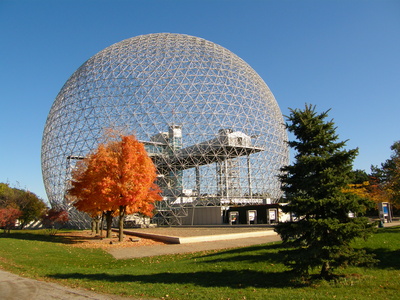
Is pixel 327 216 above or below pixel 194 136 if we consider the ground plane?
below

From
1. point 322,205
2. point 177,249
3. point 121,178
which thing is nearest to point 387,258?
point 322,205

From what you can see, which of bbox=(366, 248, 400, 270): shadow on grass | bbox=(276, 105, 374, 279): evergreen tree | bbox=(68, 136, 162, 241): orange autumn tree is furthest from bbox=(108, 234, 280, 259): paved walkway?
bbox=(276, 105, 374, 279): evergreen tree

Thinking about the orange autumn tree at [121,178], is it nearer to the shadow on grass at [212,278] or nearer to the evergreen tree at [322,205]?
the shadow on grass at [212,278]

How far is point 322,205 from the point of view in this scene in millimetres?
8016

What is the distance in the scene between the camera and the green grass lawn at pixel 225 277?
7.43m

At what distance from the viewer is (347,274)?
346 inches

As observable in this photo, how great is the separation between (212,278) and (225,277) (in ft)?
1.23

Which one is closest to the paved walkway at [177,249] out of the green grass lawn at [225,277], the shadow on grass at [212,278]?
the green grass lawn at [225,277]

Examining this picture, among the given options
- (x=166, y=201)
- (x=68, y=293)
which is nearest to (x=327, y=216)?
(x=68, y=293)

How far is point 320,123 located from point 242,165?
92.1 ft

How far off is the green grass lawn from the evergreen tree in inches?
25.1

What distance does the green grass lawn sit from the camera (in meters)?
7.43

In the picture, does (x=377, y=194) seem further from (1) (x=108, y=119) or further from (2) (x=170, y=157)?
(1) (x=108, y=119)

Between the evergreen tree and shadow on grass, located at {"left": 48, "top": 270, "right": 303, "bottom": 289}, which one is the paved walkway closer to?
shadow on grass, located at {"left": 48, "top": 270, "right": 303, "bottom": 289}
